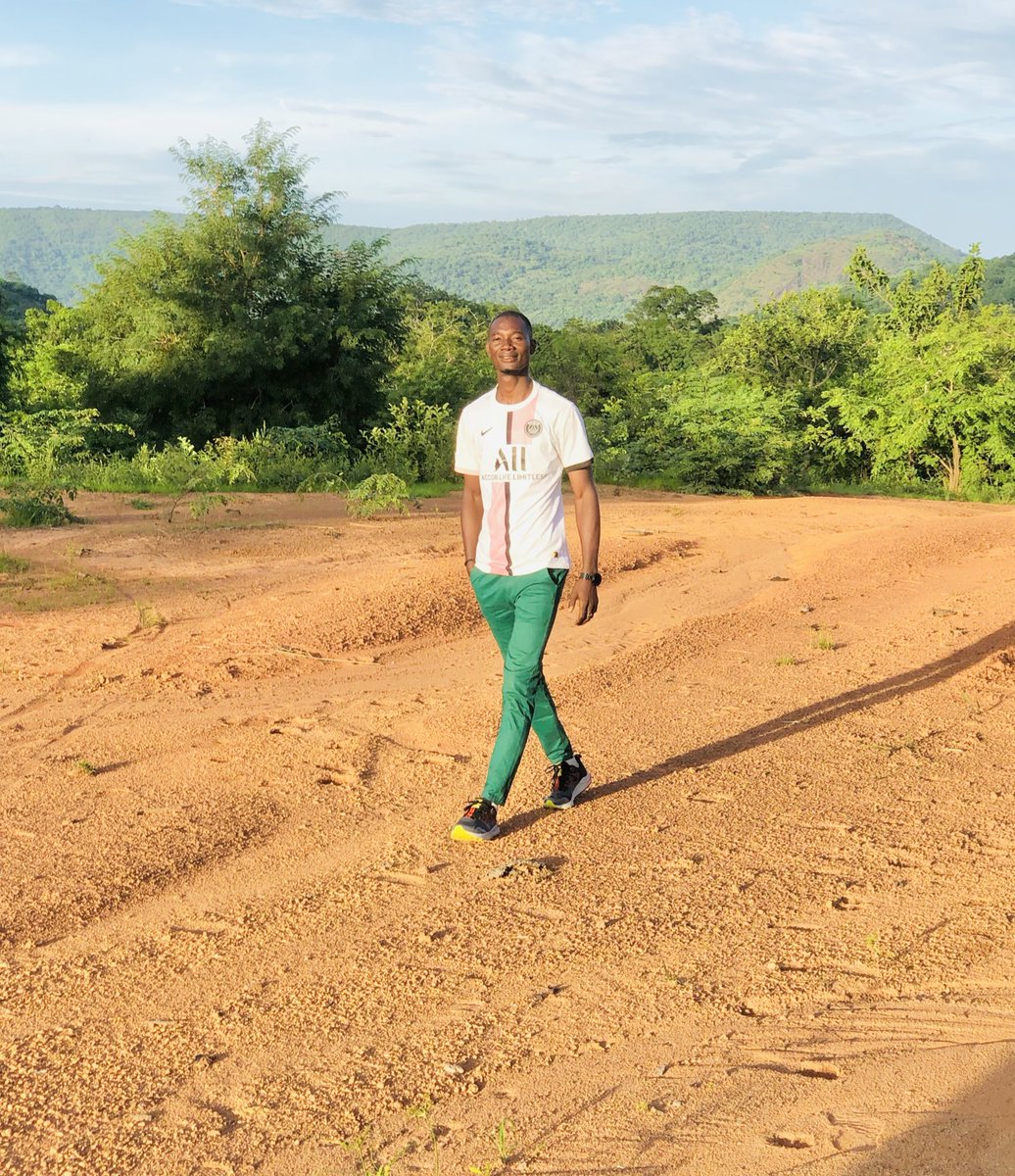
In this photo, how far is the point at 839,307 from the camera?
31062 millimetres

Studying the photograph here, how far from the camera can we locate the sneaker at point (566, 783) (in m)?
4.86

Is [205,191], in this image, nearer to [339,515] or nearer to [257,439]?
[257,439]

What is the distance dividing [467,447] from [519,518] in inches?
13.2

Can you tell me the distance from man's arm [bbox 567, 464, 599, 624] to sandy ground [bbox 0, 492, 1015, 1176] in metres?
0.85

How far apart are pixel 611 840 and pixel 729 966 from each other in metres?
1.05

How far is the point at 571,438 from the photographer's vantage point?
14.3 ft

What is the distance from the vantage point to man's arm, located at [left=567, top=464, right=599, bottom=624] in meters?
4.44

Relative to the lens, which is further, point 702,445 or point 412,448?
point 702,445

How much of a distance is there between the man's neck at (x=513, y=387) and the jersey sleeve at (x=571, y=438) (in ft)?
0.51

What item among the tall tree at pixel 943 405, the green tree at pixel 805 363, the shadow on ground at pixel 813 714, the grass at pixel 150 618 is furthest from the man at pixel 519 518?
the green tree at pixel 805 363

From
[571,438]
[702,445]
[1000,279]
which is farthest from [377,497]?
[1000,279]

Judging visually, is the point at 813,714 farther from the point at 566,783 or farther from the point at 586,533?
the point at 586,533

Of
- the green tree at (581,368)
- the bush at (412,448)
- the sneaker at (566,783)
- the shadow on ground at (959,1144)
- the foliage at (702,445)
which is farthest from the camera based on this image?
the green tree at (581,368)

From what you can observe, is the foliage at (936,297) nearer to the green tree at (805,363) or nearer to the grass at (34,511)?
the green tree at (805,363)
